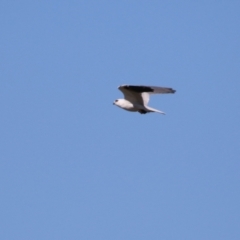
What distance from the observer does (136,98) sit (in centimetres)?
3130

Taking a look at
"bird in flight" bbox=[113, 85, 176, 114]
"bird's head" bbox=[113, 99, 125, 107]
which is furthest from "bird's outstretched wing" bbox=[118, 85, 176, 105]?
"bird's head" bbox=[113, 99, 125, 107]

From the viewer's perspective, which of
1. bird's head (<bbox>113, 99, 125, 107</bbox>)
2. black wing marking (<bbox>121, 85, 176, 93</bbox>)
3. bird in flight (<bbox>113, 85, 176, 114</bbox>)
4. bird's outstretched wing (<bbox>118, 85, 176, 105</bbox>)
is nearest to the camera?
black wing marking (<bbox>121, 85, 176, 93</bbox>)

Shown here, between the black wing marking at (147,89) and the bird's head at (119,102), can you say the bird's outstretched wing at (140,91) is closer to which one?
the black wing marking at (147,89)

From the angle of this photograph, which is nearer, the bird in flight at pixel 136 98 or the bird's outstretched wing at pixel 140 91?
the bird's outstretched wing at pixel 140 91

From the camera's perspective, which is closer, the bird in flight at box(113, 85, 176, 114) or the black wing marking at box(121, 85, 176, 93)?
the black wing marking at box(121, 85, 176, 93)

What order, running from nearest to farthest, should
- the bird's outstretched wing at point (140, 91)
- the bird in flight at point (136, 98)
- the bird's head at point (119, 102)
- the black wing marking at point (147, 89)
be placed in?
the black wing marking at point (147, 89) → the bird's outstretched wing at point (140, 91) → the bird in flight at point (136, 98) → the bird's head at point (119, 102)

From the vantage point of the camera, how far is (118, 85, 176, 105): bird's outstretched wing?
3009cm

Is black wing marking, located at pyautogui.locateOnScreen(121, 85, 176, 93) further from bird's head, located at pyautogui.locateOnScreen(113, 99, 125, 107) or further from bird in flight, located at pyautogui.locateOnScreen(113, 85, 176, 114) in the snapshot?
bird's head, located at pyautogui.locateOnScreen(113, 99, 125, 107)

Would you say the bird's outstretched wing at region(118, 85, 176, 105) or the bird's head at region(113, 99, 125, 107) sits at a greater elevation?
the bird's outstretched wing at region(118, 85, 176, 105)

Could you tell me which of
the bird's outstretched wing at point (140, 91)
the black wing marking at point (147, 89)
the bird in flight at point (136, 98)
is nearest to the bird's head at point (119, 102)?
the bird in flight at point (136, 98)

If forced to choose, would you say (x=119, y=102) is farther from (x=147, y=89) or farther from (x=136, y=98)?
(x=147, y=89)

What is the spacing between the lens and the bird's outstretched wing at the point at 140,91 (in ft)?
98.7

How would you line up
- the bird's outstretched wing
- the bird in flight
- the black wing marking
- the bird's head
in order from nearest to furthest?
the black wing marking < the bird's outstretched wing < the bird in flight < the bird's head

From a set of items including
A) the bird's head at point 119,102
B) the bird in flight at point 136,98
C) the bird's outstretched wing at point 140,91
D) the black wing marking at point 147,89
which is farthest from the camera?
the bird's head at point 119,102
